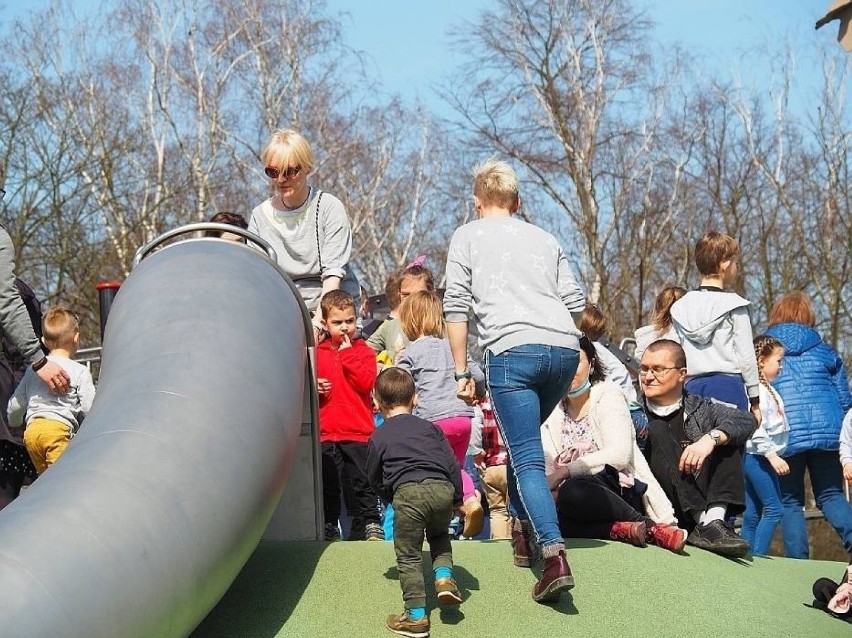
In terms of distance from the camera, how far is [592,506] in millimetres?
6832

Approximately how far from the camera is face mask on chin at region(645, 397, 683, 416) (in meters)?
7.28

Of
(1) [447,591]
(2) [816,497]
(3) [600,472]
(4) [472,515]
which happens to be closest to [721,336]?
(3) [600,472]

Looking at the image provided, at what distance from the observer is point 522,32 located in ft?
107

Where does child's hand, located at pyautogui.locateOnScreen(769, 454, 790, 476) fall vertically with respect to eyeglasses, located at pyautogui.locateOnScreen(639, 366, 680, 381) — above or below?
below

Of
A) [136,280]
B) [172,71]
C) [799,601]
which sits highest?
[172,71]

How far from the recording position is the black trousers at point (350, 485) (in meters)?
7.39

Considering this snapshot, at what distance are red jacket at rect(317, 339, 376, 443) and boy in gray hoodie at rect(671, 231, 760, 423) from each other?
1.95m

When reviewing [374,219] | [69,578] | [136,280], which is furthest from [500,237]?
[374,219]

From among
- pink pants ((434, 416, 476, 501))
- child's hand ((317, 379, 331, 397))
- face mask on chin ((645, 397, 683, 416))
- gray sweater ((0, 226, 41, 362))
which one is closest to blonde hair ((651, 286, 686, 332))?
face mask on chin ((645, 397, 683, 416))

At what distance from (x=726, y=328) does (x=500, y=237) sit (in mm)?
2127

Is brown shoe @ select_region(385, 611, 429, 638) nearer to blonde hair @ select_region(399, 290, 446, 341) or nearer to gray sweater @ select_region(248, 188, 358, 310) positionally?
gray sweater @ select_region(248, 188, 358, 310)

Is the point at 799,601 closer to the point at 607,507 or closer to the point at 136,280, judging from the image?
the point at 607,507

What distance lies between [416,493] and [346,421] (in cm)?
206

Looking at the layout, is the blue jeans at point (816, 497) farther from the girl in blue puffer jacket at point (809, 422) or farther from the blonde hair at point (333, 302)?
the blonde hair at point (333, 302)
